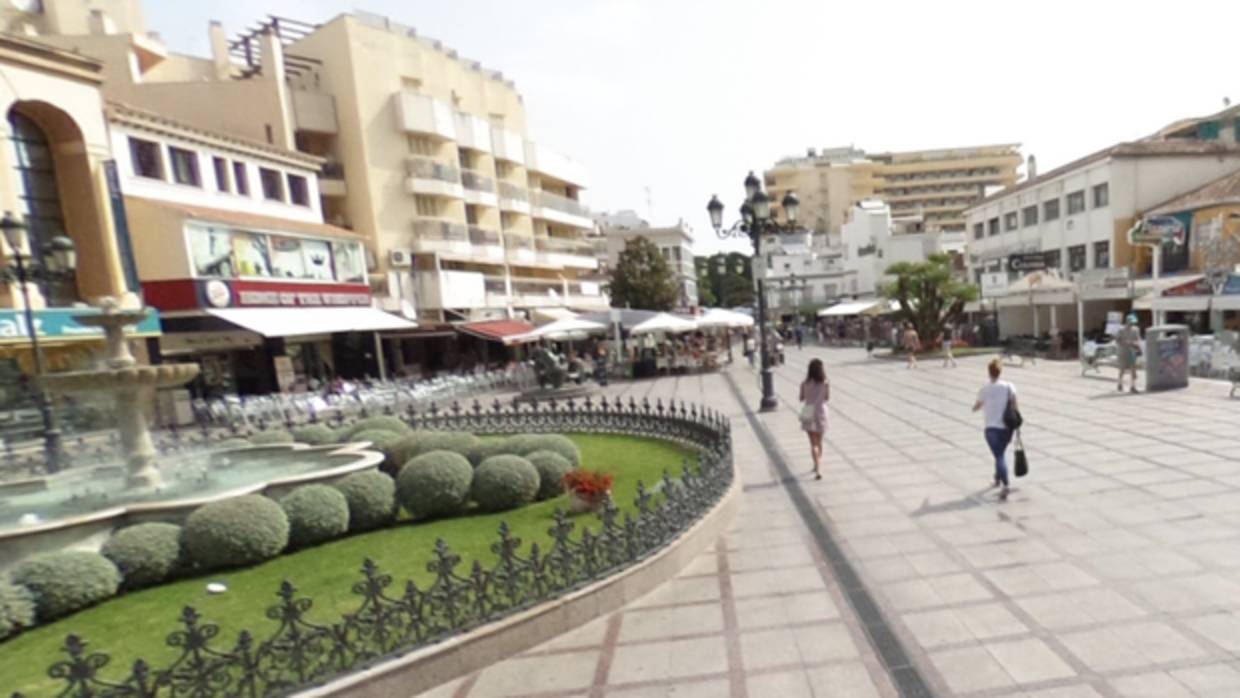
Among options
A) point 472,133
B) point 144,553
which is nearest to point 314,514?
point 144,553

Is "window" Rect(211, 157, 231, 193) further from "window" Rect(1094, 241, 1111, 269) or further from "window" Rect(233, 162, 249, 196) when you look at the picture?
"window" Rect(1094, 241, 1111, 269)

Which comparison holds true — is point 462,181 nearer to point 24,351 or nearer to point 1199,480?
point 24,351

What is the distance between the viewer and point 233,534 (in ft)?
18.9

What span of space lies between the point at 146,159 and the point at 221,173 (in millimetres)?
2355

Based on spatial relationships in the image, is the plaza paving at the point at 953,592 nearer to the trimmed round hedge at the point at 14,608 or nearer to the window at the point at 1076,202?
the trimmed round hedge at the point at 14,608

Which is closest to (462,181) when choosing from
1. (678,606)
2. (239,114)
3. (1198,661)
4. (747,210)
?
(239,114)

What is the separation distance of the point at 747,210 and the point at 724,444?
7.67 m

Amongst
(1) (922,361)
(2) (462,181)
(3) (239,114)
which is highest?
(3) (239,114)

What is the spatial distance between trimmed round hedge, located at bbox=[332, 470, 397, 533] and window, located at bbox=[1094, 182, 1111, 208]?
3135 cm

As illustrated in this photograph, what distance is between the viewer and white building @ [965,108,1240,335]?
24.8 m

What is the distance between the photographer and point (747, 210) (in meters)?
13.3

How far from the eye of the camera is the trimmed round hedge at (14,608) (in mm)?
4723

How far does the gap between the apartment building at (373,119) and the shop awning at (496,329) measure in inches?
66.2

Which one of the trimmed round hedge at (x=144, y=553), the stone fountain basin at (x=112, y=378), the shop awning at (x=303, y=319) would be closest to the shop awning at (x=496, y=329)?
the shop awning at (x=303, y=319)
